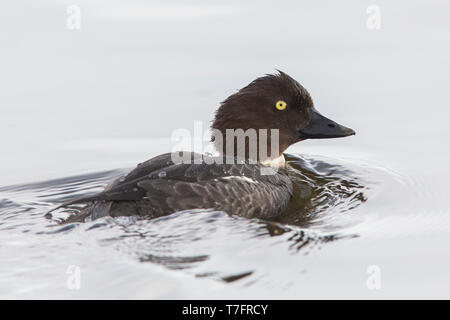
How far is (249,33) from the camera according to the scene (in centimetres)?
1145

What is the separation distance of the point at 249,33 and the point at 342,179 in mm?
3348

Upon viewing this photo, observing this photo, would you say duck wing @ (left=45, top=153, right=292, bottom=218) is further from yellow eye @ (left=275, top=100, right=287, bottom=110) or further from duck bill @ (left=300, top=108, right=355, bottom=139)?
duck bill @ (left=300, top=108, right=355, bottom=139)

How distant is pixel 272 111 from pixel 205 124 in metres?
2.01

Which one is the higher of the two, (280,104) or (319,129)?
(280,104)

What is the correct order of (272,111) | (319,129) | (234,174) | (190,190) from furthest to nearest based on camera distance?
(319,129) → (272,111) → (234,174) → (190,190)

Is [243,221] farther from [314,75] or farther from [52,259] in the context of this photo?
[314,75]

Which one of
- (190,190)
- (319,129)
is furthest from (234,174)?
(319,129)

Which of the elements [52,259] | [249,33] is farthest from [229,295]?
[249,33]

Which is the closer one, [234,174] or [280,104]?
[234,174]

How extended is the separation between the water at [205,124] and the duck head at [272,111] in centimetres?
60

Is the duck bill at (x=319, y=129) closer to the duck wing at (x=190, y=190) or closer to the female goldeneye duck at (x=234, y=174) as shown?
the female goldeneye duck at (x=234, y=174)

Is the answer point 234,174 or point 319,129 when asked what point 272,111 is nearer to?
point 319,129

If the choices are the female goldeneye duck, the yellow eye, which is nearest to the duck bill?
the female goldeneye duck

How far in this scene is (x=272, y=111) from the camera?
8.49 m
